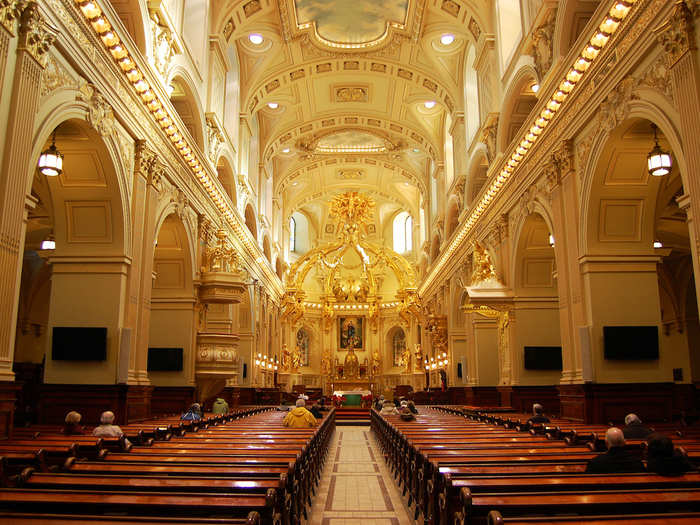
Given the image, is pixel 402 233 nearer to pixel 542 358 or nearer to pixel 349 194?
pixel 349 194

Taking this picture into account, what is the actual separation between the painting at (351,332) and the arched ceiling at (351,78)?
12229 mm

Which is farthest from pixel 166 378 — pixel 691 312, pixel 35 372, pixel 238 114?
pixel 691 312

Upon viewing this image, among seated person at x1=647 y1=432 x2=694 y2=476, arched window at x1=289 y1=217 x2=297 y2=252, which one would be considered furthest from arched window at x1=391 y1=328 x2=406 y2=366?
seated person at x1=647 y1=432 x2=694 y2=476

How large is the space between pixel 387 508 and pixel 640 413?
577 cm

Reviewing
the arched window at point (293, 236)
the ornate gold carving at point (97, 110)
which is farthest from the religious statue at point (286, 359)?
the ornate gold carving at point (97, 110)

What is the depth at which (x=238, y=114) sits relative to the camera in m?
22.2

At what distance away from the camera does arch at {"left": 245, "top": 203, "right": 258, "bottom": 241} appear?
1025 inches

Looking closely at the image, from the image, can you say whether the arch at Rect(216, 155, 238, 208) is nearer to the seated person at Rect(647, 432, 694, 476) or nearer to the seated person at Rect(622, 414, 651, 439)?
the seated person at Rect(622, 414, 651, 439)

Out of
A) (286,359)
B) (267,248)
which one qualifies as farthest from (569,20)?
(286,359)

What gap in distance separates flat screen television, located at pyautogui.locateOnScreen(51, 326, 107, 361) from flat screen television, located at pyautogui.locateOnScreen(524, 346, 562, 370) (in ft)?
34.1

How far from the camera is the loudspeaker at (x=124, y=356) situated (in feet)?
36.6

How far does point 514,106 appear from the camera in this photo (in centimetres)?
1652

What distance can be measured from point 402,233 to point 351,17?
2240cm

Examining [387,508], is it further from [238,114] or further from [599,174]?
[238,114]
